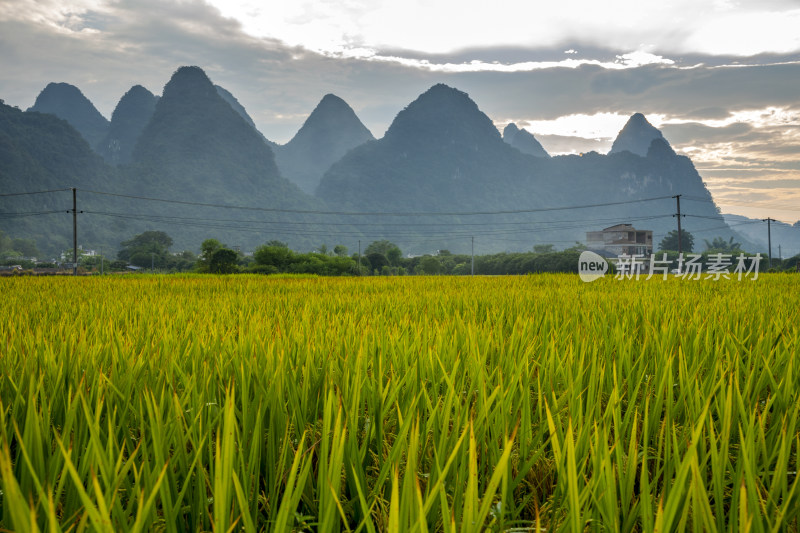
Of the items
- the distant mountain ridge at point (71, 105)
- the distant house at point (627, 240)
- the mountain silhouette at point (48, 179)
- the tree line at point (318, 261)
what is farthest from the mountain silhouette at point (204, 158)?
the distant house at point (627, 240)

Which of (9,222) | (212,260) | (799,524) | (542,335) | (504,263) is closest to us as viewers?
(799,524)

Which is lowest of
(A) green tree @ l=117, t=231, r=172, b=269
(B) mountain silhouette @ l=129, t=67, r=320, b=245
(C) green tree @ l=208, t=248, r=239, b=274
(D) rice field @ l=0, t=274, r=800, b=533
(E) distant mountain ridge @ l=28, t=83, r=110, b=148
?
(D) rice field @ l=0, t=274, r=800, b=533

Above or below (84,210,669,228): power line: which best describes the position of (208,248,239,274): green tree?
below

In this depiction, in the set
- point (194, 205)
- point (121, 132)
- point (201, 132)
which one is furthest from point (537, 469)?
point (121, 132)

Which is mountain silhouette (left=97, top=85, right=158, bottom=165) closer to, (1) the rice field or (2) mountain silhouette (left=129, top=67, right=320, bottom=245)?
(2) mountain silhouette (left=129, top=67, right=320, bottom=245)

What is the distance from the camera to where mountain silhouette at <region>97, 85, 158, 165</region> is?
495ft

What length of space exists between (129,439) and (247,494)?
22.1 inches

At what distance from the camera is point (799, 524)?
2.59 feet

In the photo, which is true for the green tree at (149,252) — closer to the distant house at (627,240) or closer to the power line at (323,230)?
the power line at (323,230)

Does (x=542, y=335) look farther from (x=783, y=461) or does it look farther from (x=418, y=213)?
(x=418, y=213)

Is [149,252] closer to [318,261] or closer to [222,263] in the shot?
[318,261]

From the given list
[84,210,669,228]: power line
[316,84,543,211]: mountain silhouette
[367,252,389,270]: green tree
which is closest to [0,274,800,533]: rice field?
[367,252,389,270]: green tree

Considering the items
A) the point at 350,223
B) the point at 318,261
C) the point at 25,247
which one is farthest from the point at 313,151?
the point at 318,261

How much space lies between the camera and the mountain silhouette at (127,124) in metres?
151
